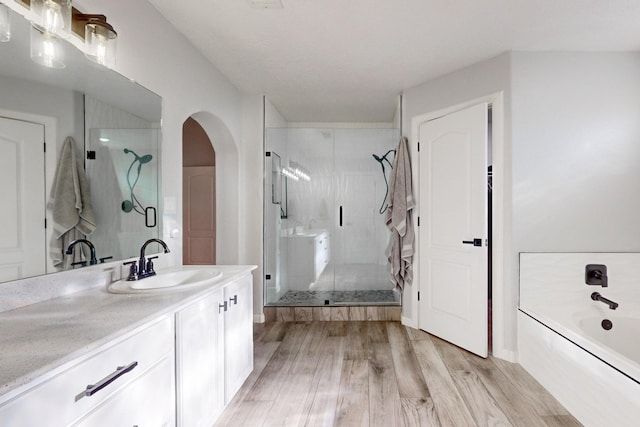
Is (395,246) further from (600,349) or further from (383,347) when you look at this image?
(600,349)

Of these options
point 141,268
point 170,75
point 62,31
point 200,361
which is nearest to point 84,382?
point 200,361

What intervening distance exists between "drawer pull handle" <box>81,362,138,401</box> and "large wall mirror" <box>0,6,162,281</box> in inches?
23.8

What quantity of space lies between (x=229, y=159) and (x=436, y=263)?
2.44 metres

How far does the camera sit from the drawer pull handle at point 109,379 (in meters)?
0.98

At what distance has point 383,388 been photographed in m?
2.31

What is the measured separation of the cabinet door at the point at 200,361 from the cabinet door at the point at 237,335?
8 centimetres

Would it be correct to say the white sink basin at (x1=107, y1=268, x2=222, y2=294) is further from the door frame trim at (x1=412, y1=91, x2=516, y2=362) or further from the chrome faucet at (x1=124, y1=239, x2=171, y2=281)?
the door frame trim at (x1=412, y1=91, x2=516, y2=362)

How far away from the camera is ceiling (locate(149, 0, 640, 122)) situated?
7.10ft

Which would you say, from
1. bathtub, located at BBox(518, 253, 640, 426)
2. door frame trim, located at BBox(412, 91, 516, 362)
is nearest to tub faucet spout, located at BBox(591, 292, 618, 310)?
bathtub, located at BBox(518, 253, 640, 426)

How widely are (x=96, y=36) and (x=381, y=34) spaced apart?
1827 millimetres

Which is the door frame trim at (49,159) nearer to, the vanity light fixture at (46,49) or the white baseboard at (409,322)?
the vanity light fixture at (46,49)

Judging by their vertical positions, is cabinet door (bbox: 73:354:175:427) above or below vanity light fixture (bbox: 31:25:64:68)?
below

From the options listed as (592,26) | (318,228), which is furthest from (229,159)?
(592,26)

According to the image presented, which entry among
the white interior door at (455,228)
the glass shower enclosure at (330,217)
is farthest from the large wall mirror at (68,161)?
the white interior door at (455,228)
